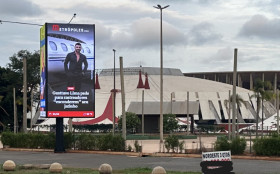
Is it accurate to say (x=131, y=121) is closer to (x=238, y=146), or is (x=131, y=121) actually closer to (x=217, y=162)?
(x=238, y=146)

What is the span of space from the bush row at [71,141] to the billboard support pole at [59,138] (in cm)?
103

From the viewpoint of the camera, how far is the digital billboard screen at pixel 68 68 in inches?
1309

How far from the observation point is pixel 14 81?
88.6 meters

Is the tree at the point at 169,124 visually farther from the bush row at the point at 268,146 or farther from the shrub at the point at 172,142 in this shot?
the bush row at the point at 268,146

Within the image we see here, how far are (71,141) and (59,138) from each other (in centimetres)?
147

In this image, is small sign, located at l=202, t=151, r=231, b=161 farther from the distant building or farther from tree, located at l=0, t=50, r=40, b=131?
the distant building

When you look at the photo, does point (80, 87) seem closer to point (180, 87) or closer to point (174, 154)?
point (174, 154)

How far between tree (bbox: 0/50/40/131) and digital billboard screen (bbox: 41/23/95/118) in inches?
1863

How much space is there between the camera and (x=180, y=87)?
117 m

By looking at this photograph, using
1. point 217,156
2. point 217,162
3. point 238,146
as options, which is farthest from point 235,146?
point 217,156

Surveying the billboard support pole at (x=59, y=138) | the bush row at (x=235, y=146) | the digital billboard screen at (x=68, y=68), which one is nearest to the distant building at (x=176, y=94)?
the billboard support pole at (x=59, y=138)

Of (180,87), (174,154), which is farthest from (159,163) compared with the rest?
(180,87)

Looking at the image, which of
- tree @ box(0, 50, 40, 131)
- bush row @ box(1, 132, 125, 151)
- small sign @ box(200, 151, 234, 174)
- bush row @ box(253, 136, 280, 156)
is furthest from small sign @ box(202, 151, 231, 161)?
tree @ box(0, 50, 40, 131)

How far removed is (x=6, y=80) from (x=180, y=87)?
4094 cm
